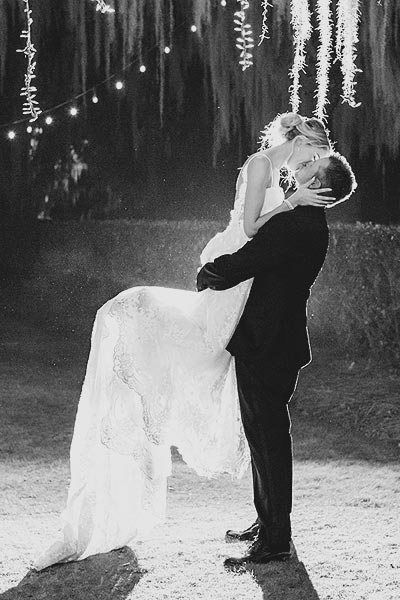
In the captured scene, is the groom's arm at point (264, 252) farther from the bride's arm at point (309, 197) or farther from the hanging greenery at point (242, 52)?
the hanging greenery at point (242, 52)

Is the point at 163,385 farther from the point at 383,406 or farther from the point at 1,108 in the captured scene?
the point at 1,108

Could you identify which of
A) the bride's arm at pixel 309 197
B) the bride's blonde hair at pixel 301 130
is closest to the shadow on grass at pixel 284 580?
the bride's arm at pixel 309 197

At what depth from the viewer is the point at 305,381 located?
25.0 feet

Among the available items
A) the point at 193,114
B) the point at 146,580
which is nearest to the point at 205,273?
the point at 146,580

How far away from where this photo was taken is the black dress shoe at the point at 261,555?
3529 millimetres

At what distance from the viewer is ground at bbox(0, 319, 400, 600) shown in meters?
3.33

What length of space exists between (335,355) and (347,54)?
276cm

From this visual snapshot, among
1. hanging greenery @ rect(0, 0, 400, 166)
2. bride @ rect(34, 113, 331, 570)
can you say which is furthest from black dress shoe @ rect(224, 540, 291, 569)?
hanging greenery @ rect(0, 0, 400, 166)

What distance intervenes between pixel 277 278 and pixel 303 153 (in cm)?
48

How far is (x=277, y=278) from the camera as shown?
350 cm

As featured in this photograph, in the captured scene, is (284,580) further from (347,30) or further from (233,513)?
(347,30)

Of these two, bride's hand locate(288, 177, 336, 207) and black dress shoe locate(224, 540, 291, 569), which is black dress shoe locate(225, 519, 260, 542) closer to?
black dress shoe locate(224, 540, 291, 569)

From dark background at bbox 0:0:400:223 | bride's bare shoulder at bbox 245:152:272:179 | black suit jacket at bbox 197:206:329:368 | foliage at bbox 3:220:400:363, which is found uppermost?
dark background at bbox 0:0:400:223

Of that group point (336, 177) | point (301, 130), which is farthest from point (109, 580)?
point (301, 130)
